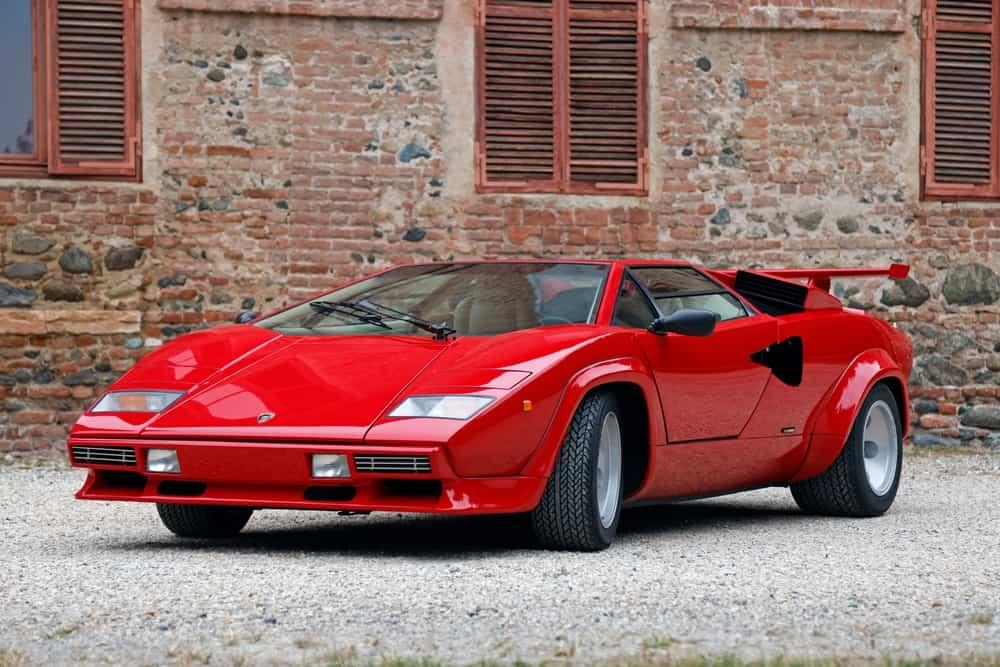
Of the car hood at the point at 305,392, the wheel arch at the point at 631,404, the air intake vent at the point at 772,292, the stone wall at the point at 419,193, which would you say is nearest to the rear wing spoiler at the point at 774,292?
the air intake vent at the point at 772,292

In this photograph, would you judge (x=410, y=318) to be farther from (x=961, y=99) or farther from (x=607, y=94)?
(x=961, y=99)

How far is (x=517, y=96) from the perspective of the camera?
581 inches

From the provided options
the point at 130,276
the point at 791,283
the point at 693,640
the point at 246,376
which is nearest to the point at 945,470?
the point at 791,283

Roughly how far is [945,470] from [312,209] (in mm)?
5377

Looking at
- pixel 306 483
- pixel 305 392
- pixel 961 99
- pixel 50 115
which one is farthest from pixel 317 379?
pixel 961 99

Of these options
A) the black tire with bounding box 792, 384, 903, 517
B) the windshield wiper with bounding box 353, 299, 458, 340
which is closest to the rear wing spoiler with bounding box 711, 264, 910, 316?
the black tire with bounding box 792, 384, 903, 517

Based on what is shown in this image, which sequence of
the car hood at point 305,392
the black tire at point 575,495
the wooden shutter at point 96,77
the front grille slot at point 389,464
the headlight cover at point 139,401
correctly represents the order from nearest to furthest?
the front grille slot at point 389,464 → the car hood at point 305,392 → the black tire at point 575,495 → the headlight cover at point 139,401 → the wooden shutter at point 96,77

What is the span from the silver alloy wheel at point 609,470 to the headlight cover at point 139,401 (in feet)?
5.66

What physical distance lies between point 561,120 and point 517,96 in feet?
1.46

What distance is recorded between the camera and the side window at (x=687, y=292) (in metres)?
8.05

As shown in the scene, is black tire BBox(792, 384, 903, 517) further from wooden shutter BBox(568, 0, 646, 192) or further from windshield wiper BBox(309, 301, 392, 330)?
wooden shutter BBox(568, 0, 646, 192)

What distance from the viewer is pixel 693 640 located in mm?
4848

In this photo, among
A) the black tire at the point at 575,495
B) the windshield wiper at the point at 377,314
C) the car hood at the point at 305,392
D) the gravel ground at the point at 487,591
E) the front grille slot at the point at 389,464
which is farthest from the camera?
the windshield wiper at the point at 377,314

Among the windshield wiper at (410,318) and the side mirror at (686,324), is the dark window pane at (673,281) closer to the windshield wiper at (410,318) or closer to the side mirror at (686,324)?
the side mirror at (686,324)
